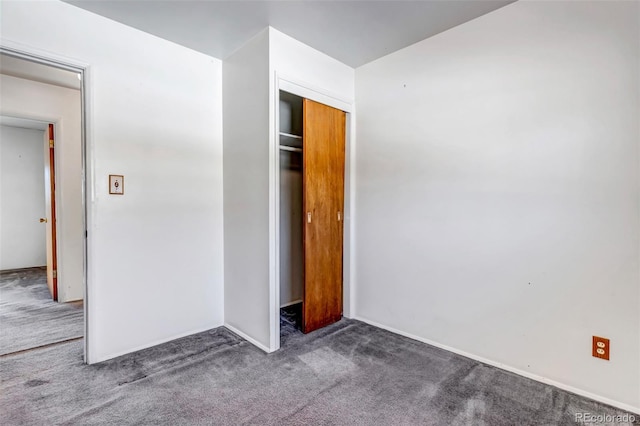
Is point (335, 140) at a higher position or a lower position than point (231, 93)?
lower

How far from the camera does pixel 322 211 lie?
2.91 metres

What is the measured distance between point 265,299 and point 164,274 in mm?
918

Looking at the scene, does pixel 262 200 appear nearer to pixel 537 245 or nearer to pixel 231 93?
pixel 231 93

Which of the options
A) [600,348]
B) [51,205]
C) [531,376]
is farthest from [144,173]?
[600,348]

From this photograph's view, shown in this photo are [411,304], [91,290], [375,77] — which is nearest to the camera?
[91,290]

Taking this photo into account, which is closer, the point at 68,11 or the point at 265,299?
the point at 68,11

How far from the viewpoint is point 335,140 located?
3.01m

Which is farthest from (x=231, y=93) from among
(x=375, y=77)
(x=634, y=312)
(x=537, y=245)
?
(x=634, y=312)

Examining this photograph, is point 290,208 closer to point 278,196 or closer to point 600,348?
point 278,196

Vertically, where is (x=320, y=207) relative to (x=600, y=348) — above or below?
above

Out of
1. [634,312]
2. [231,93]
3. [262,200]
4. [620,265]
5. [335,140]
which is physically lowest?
[634,312]

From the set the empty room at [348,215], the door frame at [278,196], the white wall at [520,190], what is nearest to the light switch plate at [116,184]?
the empty room at [348,215]

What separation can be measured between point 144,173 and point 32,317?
2.14 metres

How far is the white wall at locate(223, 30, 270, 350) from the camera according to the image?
249cm
